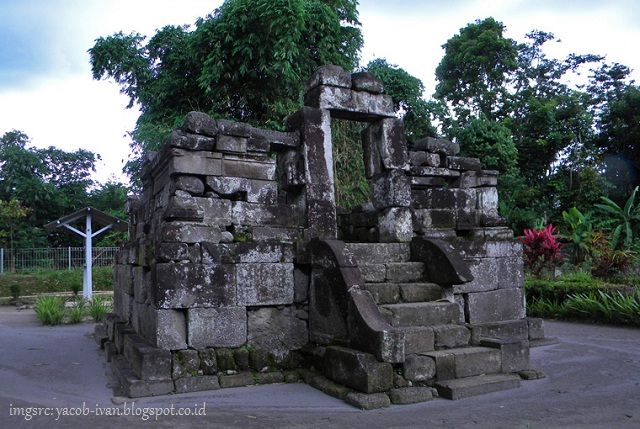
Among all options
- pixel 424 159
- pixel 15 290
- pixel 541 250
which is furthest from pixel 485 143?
pixel 15 290

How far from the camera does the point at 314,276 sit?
630 centimetres

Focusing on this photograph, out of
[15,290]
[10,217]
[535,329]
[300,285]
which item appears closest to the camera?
[300,285]

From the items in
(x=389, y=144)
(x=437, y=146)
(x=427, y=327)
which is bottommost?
(x=427, y=327)

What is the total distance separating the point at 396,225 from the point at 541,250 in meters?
8.39

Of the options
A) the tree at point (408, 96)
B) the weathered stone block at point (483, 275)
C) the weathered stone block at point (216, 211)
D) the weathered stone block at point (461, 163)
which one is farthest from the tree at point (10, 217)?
the weathered stone block at point (483, 275)

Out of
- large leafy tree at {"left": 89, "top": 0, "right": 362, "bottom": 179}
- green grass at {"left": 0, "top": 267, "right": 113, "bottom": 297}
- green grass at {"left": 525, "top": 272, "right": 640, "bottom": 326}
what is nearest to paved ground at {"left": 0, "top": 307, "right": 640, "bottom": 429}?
green grass at {"left": 525, "top": 272, "right": 640, "bottom": 326}

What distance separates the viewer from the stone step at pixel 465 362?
537 centimetres

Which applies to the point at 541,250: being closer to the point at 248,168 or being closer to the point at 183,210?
the point at 248,168

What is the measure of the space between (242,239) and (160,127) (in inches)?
434

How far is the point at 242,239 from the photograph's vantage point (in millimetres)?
6391

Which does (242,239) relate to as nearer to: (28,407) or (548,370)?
(28,407)

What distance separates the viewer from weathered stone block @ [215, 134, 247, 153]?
6477mm

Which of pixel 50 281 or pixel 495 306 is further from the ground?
pixel 495 306

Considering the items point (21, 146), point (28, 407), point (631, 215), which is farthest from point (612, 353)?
point (21, 146)
